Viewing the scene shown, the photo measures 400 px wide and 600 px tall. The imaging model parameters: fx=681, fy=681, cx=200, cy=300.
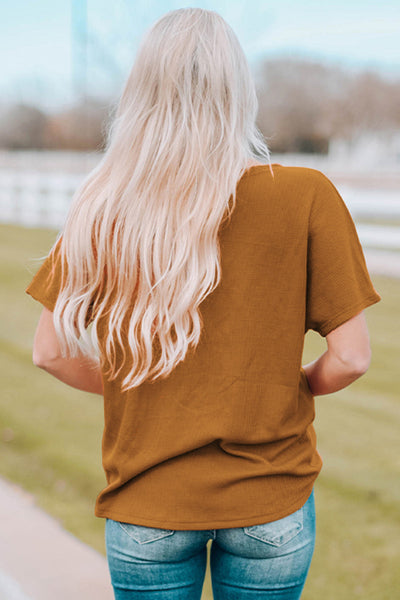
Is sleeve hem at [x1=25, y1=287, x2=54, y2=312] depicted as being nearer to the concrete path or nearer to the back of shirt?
the back of shirt

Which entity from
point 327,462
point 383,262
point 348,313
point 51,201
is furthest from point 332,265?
point 51,201

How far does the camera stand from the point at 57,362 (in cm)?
166

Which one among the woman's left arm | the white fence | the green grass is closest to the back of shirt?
the woman's left arm

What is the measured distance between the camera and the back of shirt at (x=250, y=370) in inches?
54.5

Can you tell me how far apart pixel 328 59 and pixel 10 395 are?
2698 inches

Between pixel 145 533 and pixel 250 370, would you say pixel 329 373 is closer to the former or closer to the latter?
pixel 250 370

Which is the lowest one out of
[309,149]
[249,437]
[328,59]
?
[309,149]

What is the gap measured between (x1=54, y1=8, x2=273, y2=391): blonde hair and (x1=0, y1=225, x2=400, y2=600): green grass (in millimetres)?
548

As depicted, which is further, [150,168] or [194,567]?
[194,567]

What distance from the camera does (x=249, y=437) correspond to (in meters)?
1.40

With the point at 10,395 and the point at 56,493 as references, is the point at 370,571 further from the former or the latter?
the point at 10,395

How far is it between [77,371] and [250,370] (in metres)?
0.51

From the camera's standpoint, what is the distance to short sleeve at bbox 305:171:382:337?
138cm

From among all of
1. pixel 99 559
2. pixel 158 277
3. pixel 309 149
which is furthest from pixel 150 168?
pixel 309 149
